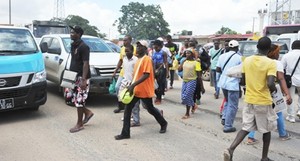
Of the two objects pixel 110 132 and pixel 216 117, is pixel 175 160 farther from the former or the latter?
pixel 216 117

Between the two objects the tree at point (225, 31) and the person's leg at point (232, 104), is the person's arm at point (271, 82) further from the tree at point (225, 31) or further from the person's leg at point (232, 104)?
the tree at point (225, 31)

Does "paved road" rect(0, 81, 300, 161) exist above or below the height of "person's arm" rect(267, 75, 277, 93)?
below

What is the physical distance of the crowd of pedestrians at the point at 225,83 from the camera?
4177 millimetres

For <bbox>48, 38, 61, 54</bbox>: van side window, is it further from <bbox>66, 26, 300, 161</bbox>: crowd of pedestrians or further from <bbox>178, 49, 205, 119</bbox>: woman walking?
<bbox>178, 49, 205, 119</bbox>: woman walking

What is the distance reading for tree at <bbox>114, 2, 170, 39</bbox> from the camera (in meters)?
73.1

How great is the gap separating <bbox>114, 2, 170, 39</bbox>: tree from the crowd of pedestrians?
64.6 metres

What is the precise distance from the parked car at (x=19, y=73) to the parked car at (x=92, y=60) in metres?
1.03

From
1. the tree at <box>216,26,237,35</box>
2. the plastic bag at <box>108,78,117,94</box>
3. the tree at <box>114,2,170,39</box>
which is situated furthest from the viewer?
the tree at <box>114,2,170,39</box>

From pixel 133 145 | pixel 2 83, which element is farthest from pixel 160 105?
pixel 2 83

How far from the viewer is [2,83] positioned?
5910mm

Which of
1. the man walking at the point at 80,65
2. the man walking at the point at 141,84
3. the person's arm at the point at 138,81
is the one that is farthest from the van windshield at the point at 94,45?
the person's arm at the point at 138,81

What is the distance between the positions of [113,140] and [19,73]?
229cm

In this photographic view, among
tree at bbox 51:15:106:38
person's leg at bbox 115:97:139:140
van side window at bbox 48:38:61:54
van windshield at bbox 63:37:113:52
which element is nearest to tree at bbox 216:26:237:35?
tree at bbox 51:15:106:38

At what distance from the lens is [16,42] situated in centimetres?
680
